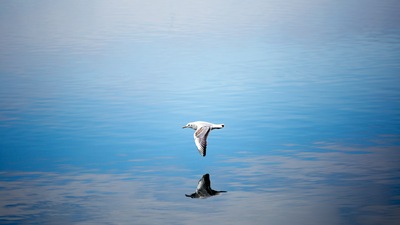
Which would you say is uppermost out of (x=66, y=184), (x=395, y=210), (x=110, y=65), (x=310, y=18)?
(x=310, y=18)

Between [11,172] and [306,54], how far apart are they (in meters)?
14.9

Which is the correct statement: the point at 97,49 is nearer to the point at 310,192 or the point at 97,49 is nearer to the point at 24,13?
the point at 24,13

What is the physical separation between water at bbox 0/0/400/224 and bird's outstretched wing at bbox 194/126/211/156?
18.9 inches

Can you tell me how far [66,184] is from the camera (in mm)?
17109

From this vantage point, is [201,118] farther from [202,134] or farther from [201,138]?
[201,138]

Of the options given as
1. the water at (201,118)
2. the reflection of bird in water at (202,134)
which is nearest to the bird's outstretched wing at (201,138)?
the reflection of bird in water at (202,134)

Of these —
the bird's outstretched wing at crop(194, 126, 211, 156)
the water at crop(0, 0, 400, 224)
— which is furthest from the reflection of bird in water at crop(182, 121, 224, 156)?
the water at crop(0, 0, 400, 224)

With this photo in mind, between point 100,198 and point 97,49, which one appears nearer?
point 100,198

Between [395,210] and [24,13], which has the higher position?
[24,13]

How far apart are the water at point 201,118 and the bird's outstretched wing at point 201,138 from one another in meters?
0.48

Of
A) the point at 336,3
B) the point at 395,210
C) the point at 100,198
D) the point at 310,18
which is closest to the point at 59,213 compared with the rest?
the point at 100,198

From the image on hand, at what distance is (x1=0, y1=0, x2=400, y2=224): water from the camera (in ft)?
51.8

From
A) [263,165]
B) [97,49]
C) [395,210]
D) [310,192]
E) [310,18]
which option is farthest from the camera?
[310,18]

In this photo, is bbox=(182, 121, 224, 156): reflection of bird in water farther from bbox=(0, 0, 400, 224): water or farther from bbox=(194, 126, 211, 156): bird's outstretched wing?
bbox=(0, 0, 400, 224): water
